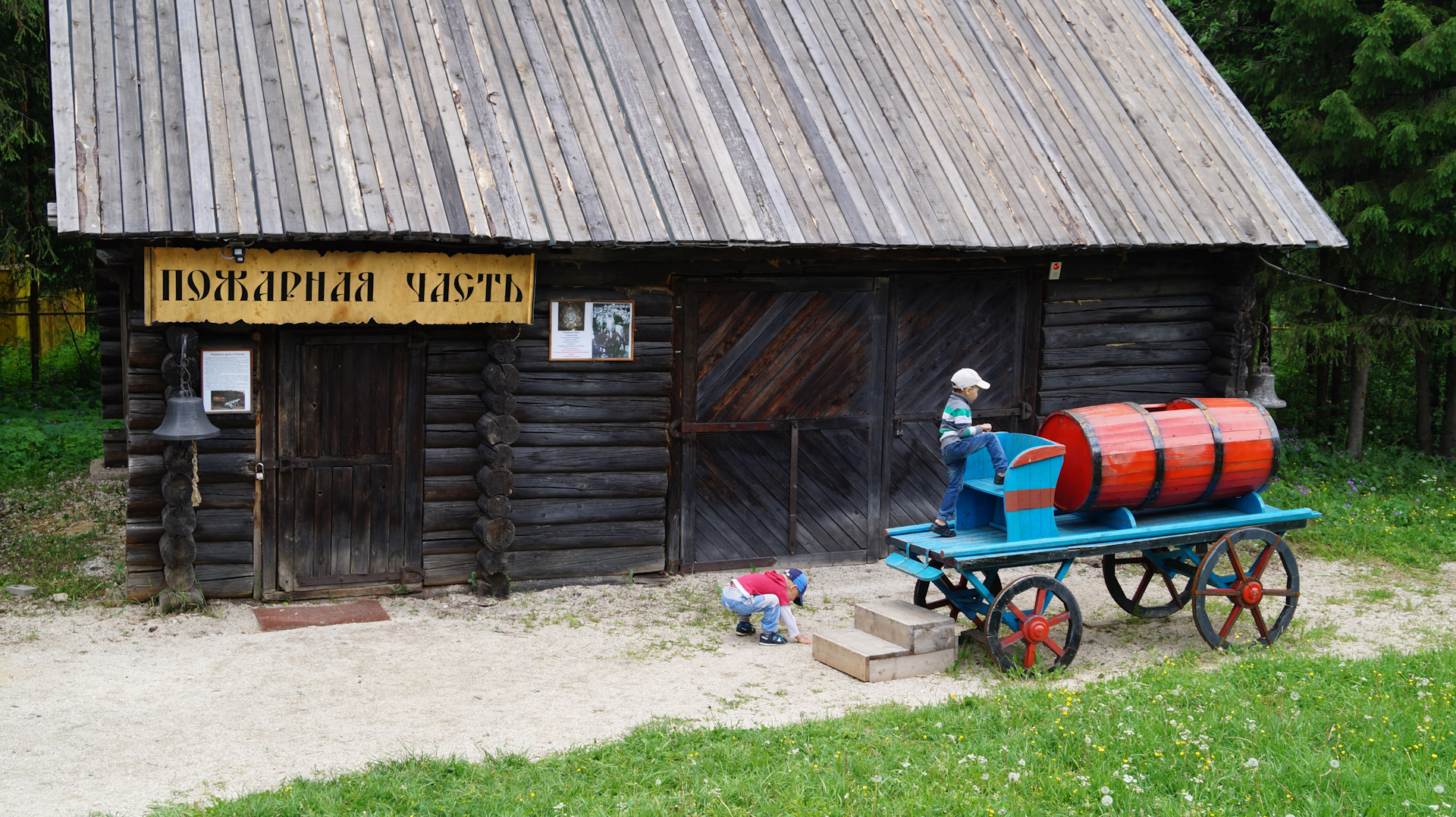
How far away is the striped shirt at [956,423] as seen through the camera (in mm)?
7652

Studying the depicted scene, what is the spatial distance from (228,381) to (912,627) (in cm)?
497

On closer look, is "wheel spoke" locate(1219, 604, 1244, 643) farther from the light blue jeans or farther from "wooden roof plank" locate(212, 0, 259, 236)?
"wooden roof plank" locate(212, 0, 259, 236)

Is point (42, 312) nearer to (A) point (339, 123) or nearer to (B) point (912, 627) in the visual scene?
(A) point (339, 123)

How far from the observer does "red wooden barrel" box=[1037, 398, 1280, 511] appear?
7680 millimetres

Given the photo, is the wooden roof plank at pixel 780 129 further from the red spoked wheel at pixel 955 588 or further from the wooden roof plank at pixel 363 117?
the wooden roof plank at pixel 363 117

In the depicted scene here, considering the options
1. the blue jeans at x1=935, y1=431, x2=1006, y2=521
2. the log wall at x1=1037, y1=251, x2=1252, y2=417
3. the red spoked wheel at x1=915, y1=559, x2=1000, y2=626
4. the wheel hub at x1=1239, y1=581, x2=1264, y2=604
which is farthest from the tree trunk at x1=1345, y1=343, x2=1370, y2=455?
the blue jeans at x1=935, y1=431, x2=1006, y2=521

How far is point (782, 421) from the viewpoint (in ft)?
33.3

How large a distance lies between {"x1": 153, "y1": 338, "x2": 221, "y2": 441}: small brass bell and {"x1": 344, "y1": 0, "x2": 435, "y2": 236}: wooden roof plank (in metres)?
1.74

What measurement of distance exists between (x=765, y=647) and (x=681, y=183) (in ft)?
11.7

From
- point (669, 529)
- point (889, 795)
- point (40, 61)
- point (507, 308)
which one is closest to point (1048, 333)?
point (669, 529)

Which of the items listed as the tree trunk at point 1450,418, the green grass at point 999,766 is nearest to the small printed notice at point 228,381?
the green grass at point 999,766

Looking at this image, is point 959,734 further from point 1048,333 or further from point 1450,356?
point 1450,356

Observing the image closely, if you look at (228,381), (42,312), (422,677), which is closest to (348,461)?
(228,381)

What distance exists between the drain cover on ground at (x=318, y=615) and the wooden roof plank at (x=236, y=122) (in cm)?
266
